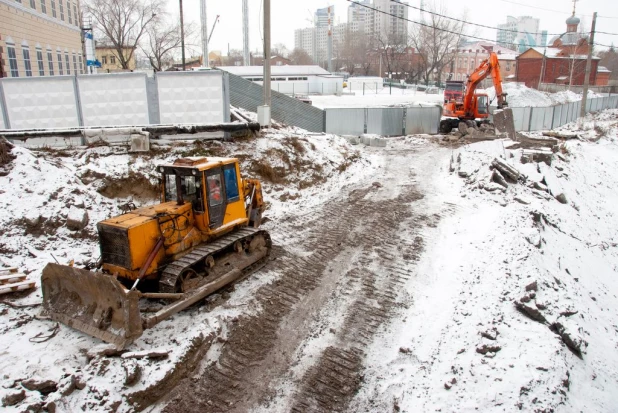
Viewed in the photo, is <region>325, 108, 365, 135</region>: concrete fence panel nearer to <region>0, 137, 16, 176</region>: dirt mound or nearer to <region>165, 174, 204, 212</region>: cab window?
<region>0, 137, 16, 176</region>: dirt mound

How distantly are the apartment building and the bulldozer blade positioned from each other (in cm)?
1484

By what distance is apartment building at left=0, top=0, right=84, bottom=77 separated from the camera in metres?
20.5

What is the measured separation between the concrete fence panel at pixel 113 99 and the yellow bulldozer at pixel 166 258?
6949mm

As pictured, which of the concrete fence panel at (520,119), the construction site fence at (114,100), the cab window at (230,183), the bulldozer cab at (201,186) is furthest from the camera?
the concrete fence panel at (520,119)

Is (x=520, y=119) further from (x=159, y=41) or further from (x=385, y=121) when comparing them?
(x=159, y=41)

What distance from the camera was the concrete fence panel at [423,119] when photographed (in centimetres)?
2569

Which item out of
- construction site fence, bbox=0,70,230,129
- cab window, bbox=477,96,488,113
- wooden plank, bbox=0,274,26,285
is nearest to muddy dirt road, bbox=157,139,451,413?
wooden plank, bbox=0,274,26,285

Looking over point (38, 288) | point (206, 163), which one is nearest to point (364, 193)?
point (206, 163)

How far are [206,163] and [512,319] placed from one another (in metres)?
5.95

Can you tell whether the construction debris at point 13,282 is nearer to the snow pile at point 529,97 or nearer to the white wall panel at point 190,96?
the white wall panel at point 190,96

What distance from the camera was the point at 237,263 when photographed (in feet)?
30.0

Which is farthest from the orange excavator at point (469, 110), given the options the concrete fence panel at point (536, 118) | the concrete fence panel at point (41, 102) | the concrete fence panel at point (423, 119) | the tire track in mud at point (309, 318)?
the concrete fence panel at point (41, 102)

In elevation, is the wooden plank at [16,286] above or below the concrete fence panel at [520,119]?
below

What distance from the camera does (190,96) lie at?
15109mm
